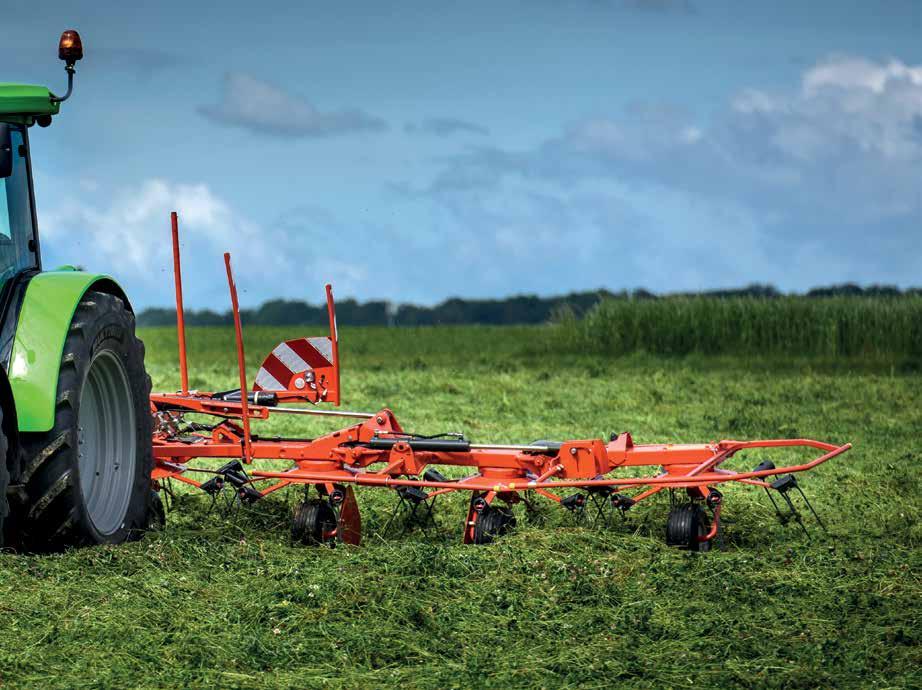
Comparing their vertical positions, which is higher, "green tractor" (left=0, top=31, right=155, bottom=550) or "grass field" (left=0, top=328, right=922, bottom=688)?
"green tractor" (left=0, top=31, right=155, bottom=550)

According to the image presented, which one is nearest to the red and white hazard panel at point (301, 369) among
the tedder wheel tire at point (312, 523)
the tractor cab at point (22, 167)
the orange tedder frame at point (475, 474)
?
the orange tedder frame at point (475, 474)

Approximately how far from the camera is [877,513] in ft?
30.7

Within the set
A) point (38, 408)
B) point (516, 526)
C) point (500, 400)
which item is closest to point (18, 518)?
point (38, 408)

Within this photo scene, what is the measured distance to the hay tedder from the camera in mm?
6703

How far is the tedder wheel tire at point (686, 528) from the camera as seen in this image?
7570 millimetres

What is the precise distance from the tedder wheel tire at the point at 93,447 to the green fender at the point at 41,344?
0.08 meters

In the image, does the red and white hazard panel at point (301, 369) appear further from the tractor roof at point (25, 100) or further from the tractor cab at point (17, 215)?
the tractor roof at point (25, 100)

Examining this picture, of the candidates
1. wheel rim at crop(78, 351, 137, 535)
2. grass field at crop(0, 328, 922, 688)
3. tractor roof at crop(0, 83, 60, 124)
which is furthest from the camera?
wheel rim at crop(78, 351, 137, 535)

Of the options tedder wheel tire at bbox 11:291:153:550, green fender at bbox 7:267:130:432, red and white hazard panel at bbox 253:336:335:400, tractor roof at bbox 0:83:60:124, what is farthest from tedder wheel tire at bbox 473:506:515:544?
tractor roof at bbox 0:83:60:124

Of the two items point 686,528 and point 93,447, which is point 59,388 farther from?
point 686,528

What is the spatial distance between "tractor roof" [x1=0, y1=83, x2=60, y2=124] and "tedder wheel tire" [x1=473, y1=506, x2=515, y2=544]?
3310 mm

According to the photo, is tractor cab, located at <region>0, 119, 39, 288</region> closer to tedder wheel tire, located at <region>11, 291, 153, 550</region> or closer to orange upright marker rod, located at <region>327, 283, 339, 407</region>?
tedder wheel tire, located at <region>11, 291, 153, 550</region>

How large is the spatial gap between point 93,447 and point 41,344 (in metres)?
0.89

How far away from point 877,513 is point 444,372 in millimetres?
10961
